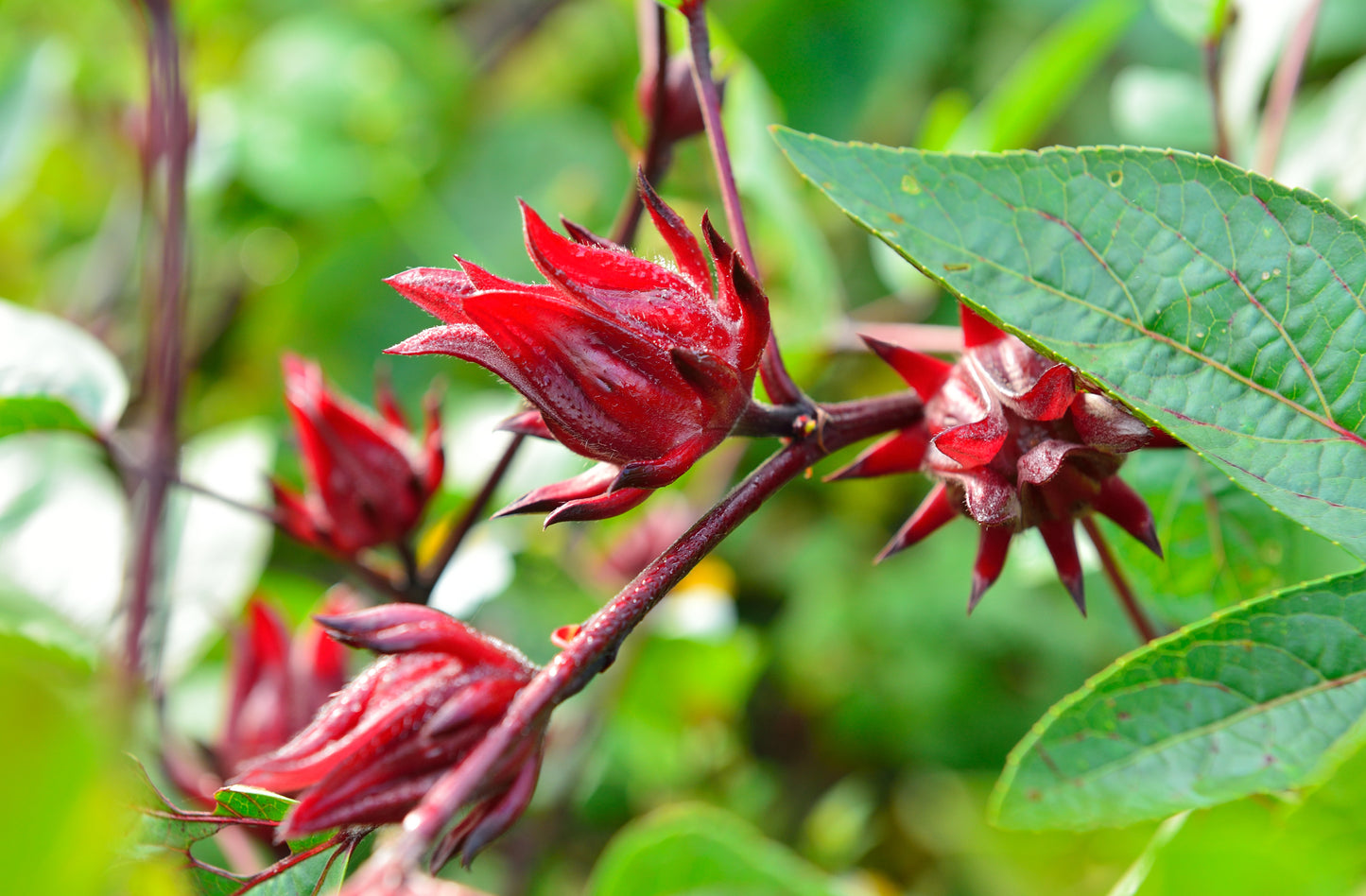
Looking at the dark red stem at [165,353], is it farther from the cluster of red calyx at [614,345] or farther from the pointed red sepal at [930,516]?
the pointed red sepal at [930,516]

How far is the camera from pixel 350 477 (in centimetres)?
121

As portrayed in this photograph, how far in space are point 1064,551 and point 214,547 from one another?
1.55 meters

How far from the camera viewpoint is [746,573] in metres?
2.88

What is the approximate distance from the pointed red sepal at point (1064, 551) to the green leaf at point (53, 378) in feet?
3.76

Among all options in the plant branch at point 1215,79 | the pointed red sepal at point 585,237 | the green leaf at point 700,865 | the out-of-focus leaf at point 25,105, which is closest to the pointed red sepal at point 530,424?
the pointed red sepal at point 585,237

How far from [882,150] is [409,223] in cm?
232

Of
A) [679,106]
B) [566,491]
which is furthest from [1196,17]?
[566,491]

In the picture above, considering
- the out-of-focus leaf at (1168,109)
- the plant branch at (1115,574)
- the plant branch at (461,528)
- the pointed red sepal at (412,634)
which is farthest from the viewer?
the out-of-focus leaf at (1168,109)

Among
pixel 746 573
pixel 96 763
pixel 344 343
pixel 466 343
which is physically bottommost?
pixel 746 573

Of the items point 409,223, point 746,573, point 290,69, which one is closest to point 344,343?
point 409,223

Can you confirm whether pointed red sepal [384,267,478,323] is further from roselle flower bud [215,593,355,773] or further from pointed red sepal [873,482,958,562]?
roselle flower bud [215,593,355,773]

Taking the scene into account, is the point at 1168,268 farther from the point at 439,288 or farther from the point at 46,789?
the point at 46,789

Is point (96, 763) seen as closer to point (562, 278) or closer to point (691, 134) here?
point (562, 278)

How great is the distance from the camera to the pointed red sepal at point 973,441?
76cm
